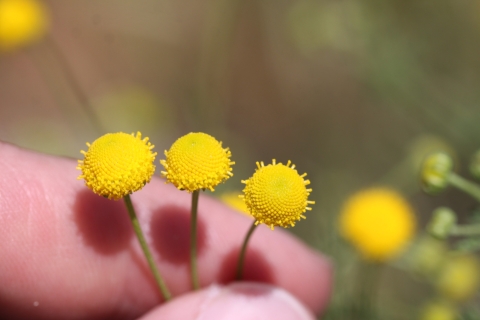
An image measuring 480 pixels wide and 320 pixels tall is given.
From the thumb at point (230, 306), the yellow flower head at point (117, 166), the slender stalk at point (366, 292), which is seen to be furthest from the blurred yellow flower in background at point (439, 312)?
the yellow flower head at point (117, 166)

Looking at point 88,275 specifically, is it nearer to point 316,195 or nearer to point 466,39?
point 316,195

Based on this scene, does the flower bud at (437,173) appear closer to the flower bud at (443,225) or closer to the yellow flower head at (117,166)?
the flower bud at (443,225)

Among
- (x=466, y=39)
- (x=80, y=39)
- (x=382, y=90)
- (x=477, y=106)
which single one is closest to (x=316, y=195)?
(x=382, y=90)

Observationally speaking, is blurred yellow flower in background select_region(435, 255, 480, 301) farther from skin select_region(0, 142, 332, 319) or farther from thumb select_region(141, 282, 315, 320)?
thumb select_region(141, 282, 315, 320)

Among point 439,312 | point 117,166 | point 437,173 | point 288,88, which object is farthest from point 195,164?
point 288,88

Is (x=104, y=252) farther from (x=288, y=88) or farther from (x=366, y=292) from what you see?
(x=288, y=88)
